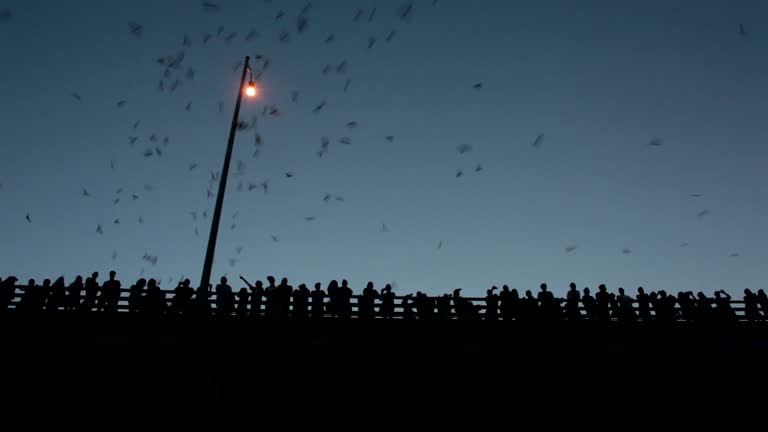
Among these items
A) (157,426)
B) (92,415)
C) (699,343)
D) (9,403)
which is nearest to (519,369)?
(699,343)

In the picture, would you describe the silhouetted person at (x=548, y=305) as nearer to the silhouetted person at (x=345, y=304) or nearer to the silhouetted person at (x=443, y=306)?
the silhouetted person at (x=443, y=306)

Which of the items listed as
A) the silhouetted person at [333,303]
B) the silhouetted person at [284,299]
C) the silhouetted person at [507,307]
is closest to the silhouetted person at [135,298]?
the silhouetted person at [284,299]

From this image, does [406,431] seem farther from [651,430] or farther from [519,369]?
[651,430]

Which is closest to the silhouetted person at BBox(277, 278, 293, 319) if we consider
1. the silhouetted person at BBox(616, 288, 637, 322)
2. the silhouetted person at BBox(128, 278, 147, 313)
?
the silhouetted person at BBox(128, 278, 147, 313)

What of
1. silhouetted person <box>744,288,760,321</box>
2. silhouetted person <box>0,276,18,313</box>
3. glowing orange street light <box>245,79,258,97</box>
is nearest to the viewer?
glowing orange street light <box>245,79,258,97</box>

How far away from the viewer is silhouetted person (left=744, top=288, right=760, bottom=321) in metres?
15.9

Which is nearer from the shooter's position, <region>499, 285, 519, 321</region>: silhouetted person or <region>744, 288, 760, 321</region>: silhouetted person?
<region>499, 285, 519, 321</region>: silhouetted person

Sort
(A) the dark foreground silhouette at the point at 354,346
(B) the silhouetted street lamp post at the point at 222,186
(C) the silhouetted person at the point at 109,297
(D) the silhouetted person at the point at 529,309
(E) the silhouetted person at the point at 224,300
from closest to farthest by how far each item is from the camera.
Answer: (B) the silhouetted street lamp post at the point at 222,186 < (A) the dark foreground silhouette at the point at 354,346 < (C) the silhouetted person at the point at 109,297 < (E) the silhouetted person at the point at 224,300 < (D) the silhouetted person at the point at 529,309

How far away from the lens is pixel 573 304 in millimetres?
15094

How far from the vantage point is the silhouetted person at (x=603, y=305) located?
594 inches

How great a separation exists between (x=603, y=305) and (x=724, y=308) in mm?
4205

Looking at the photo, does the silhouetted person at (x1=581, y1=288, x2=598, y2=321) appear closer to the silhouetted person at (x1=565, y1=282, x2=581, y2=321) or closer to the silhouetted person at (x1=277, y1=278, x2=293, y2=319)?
the silhouetted person at (x1=565, y1=282, x2=581, y2=321)

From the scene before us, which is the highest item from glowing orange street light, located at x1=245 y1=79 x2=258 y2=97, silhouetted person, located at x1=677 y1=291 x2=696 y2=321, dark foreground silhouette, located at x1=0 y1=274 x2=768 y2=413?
glowing orange street light, located at x1=245 y1=79 x2=258 y2=97

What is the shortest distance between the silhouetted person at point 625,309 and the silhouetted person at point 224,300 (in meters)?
11.9
